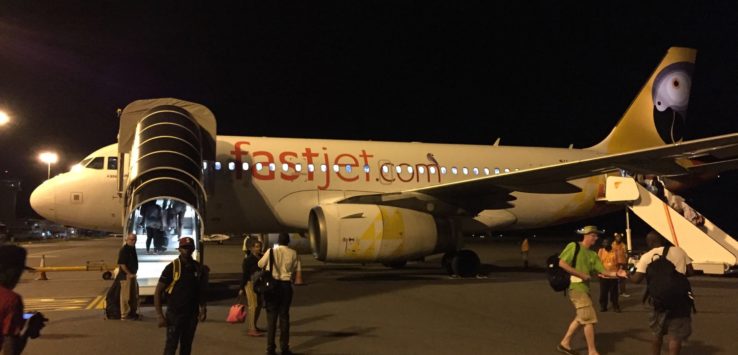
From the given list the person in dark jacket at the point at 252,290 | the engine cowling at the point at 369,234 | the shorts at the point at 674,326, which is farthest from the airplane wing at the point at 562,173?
the person in dark jacket at the point at 252,290

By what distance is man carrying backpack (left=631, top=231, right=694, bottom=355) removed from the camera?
6.14 meters

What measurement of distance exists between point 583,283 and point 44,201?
12856 millimetres

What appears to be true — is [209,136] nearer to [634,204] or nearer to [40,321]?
[40,321]

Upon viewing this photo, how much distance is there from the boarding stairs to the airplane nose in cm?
1430

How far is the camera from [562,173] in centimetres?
1293

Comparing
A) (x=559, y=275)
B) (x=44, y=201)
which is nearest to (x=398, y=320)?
(x=559, y=275)

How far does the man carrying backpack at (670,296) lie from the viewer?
242 inches

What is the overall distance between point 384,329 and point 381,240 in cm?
515

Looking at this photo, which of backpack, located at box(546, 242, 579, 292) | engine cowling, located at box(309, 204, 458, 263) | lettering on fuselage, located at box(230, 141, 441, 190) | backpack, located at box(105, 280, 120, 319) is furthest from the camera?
lettering on fuselage, located at box(230, 141, 441, 190)

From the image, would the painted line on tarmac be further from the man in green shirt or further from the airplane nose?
the man in green shirt

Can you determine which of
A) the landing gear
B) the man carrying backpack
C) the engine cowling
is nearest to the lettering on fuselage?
the engine cowling

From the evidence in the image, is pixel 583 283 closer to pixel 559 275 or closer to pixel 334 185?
pixel 559 275

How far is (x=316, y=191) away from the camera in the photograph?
1588 cm

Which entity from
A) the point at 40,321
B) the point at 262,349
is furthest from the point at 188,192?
the point at 40,321
